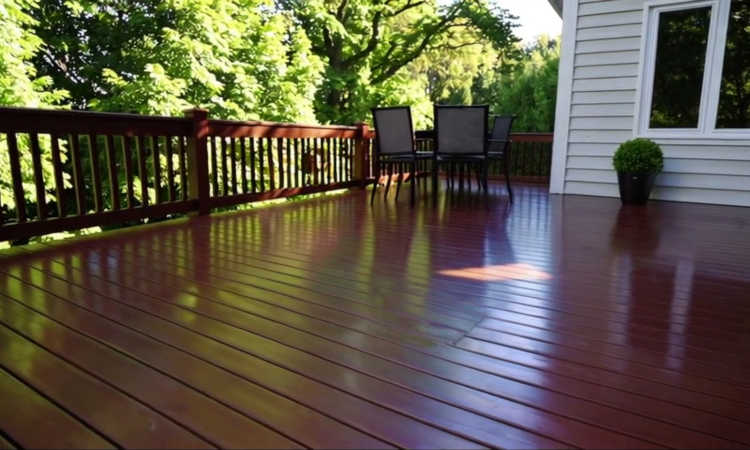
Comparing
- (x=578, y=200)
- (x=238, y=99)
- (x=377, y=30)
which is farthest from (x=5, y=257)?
(x=377, y=30)

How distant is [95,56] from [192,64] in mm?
2631

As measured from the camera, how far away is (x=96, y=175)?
335 cm

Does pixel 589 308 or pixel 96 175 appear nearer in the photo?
pixel 589 308

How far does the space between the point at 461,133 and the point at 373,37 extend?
31.4 feet

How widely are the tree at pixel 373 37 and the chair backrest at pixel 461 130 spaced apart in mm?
7786

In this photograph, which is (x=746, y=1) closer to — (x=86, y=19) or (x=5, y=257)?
(x=5, y=257)

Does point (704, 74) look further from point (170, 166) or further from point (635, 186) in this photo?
point (170, 166)

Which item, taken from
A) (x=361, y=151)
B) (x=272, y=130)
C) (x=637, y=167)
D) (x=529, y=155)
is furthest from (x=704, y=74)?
(x=272, y=130)

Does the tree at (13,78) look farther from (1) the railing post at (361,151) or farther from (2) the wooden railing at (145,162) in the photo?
(1) the railing post at (361,151)

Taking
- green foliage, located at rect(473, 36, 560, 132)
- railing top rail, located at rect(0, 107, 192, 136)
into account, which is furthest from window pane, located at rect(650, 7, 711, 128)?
green foliage, located at rect(473, 36, 560, 132)

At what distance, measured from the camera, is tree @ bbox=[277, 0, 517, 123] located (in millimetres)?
12617

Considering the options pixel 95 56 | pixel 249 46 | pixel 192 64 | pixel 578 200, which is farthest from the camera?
pixel 249 46

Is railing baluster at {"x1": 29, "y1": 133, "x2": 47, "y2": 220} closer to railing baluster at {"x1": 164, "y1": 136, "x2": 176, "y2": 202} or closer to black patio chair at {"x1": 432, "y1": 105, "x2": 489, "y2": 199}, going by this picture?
railing baluster at {"x1": 164, "y1": 136, "x2": 176, "y2": 202}

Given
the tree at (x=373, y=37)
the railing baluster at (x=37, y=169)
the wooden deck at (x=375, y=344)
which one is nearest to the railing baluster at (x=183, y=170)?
the wooden deck at (x=375, y=344)
